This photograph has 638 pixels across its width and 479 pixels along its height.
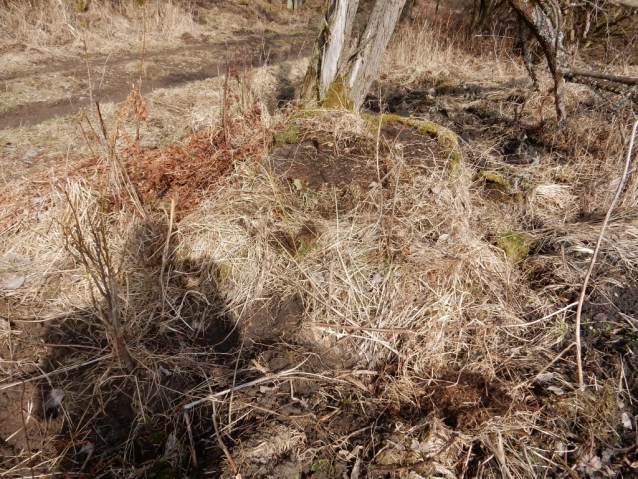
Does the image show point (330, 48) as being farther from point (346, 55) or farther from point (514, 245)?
point (514, 245)

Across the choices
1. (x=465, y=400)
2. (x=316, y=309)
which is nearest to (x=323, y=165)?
(x=316, y=309)

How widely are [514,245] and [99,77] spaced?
6.63 m

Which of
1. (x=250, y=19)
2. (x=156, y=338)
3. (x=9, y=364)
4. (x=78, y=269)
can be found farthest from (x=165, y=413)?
(x=250, y=19)

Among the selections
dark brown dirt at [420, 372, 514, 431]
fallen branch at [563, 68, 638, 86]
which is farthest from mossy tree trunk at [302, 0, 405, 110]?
dark brown dirt at [420, 372, 514, 431]

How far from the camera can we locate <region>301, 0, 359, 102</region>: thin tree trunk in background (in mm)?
3932

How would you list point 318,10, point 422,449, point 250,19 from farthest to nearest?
point 318,10, point 250,19, point 422,449

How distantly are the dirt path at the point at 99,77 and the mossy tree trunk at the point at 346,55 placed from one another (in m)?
0.78

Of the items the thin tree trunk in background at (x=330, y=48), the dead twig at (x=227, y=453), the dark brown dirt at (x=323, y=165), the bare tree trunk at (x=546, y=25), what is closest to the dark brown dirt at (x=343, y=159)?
the dark brown dirt at (x=323, y=165)

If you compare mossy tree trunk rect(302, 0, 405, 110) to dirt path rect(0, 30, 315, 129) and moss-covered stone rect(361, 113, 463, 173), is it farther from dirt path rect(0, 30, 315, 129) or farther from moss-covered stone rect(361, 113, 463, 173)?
dirt path rect(0, 30, 315, 129)

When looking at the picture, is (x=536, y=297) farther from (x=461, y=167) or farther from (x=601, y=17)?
(x=601, y=17)

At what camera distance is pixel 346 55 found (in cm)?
412

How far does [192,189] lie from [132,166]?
0.52 meters

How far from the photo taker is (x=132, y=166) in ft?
10.3

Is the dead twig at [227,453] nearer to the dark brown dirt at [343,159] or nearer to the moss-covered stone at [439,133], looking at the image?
the dark brown dirt at [343,159]
